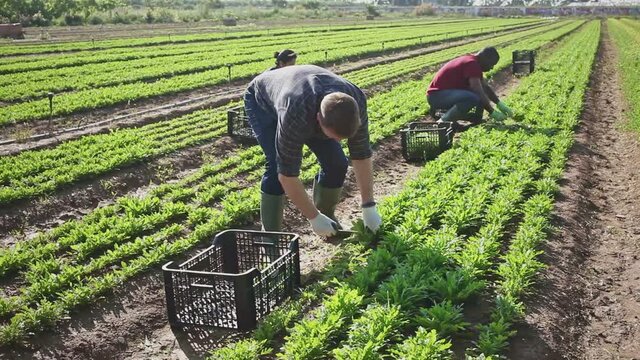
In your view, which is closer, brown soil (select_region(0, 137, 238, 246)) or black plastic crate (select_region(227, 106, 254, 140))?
brown soil (select_region(0, 137, 238, 246))

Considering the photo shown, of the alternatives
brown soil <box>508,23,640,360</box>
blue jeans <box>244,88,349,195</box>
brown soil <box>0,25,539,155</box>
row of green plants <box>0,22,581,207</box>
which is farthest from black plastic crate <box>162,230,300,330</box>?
brown soil <box>0,25,539,155</box>

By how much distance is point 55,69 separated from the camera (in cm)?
2178

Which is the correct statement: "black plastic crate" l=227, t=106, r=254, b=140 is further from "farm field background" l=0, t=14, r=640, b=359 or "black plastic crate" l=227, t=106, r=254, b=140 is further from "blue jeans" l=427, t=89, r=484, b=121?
"blue jeans" l=427, t=89, r=484, b=121

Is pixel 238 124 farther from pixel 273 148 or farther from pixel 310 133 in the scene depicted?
pixel 310 133

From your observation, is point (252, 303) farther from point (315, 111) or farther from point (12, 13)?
point (12, 13)

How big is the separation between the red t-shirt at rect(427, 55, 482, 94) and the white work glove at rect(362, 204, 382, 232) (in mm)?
5866

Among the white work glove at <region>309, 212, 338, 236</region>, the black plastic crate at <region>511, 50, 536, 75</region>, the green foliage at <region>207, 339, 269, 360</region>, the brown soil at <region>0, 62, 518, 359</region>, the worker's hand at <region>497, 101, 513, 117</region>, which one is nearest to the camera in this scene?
the green foliage at <region>207, 339, 269, 360</region>

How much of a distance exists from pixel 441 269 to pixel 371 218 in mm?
773

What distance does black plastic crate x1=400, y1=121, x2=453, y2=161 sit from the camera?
9539 mm

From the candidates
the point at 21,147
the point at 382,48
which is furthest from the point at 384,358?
the point at 382,48

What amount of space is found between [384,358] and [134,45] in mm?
31963

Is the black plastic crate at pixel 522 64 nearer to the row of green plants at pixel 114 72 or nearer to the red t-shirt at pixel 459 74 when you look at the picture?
the row of green plants at pixel 114 72

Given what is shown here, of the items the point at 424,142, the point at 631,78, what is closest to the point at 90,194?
the point at 424,142

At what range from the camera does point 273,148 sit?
530 cm
